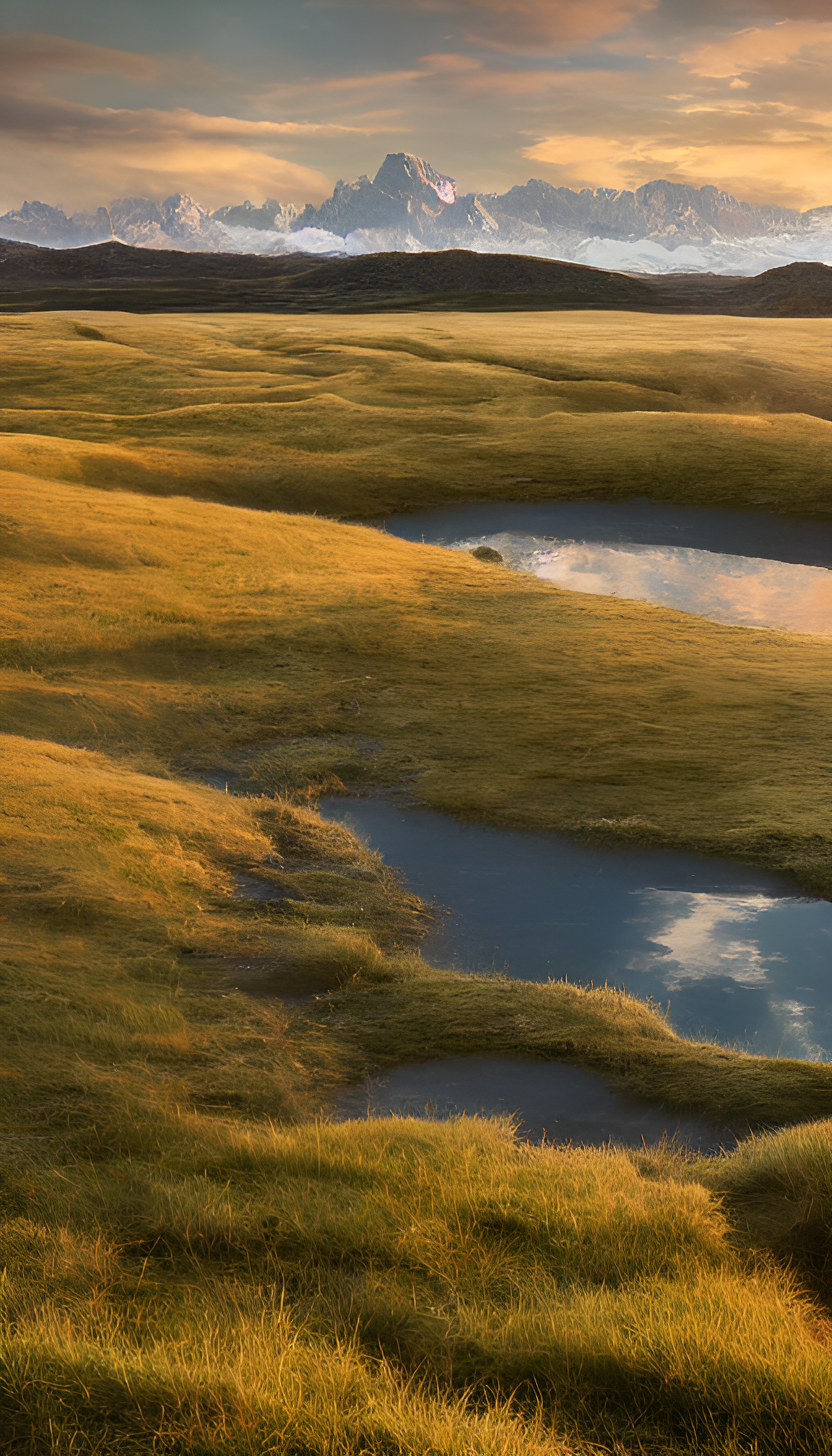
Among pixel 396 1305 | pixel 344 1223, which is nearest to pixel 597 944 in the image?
pixel 344 1223

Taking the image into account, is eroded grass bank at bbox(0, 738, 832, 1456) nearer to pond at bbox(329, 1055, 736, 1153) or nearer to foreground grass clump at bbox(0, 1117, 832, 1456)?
foreground grass clump at bbox(0, 1117, 832, 1456)

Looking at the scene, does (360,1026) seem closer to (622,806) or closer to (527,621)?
(622,806)

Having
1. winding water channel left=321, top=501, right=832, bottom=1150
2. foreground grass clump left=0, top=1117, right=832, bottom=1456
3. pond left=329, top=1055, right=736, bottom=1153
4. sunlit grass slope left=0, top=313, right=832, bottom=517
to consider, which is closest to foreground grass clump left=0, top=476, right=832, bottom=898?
winding water channel left=321, top=501, right=832, bottom=1150

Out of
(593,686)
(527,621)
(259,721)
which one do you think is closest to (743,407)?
(527,621)

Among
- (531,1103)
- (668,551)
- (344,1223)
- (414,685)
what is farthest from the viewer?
(668,551)

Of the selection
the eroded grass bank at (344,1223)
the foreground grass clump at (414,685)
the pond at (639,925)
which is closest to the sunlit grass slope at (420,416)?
the foreground grass clump at (414,685)

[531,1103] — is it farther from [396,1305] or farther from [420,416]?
[420,416]
